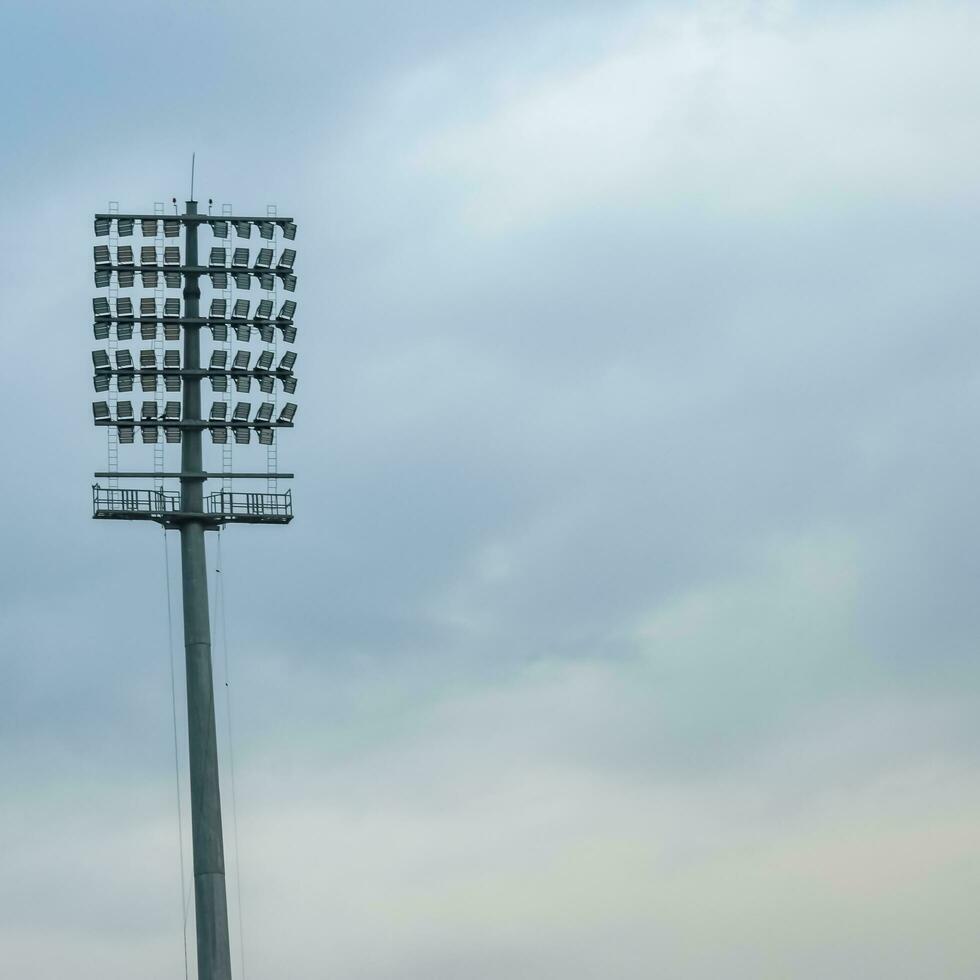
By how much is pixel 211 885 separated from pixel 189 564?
9.69m

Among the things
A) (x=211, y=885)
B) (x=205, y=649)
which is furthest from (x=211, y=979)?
(x=205, y=649)

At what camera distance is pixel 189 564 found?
78.9 metres

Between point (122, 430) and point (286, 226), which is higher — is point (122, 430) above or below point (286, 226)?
below

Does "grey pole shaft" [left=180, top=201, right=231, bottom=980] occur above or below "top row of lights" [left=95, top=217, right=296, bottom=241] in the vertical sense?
below

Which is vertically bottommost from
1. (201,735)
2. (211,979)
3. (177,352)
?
(211,979)

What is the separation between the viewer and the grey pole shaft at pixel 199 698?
247 feet

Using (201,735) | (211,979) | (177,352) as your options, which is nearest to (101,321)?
(177,352)

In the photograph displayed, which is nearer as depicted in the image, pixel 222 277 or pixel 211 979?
pixel 211 979

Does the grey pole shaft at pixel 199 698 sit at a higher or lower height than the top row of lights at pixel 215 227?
lower

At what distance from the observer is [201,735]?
77.4m

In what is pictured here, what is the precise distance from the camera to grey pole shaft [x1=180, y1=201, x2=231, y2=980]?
7531 centimetres

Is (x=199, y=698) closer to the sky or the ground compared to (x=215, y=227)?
closer to the ground

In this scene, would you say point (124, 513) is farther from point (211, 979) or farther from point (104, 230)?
point (211, 979)

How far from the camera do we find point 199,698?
7769 centimetres
